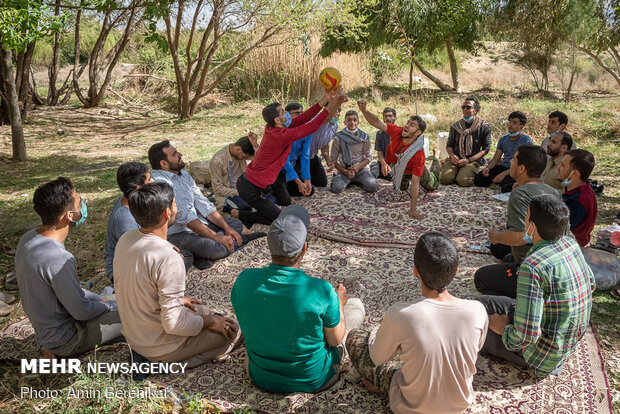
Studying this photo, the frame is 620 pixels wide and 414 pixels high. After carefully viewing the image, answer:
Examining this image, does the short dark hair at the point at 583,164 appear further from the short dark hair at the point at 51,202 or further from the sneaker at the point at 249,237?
the short dark hair at the point at 51,202

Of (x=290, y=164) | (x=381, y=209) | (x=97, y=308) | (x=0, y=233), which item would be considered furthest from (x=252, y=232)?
(x=0, y=233)

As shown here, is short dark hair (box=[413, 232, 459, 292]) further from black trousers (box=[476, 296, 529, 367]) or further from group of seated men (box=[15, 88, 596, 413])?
black trousers (box=[476, 296, 529, 367])

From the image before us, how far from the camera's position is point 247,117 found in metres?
13.1

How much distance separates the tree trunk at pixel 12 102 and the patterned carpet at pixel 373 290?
617 cm

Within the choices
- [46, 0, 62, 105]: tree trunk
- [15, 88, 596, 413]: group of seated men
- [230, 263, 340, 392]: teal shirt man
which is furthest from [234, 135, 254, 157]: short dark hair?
[46, 0, 62, 105]: tree trunk

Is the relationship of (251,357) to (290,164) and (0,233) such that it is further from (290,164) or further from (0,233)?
(0,233)

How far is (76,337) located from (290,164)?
3503 millimetres

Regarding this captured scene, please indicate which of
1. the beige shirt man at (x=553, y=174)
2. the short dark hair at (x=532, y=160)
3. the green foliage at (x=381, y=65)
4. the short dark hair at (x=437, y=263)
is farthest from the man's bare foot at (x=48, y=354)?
the green foliage at (x=381, y=65)

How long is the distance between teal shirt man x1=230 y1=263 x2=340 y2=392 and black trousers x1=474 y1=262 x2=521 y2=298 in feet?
5.98

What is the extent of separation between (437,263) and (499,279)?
1762mm

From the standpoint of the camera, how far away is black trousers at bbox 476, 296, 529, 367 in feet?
9.80

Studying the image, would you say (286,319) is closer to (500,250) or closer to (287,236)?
(287,236)

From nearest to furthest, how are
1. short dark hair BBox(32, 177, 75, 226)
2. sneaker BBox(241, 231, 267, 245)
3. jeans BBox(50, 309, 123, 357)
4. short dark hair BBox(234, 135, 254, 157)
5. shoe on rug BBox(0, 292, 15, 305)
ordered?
short dark hair BBox(32, 177, 75, 226) < jeans BBox(50, 309, 123, 357) < shoe on rug BBox(0, 292, 15, 305) < sneaker BBox(241, 231, 267, 245) < short dark hair BBox(234, 135, 254, 157)

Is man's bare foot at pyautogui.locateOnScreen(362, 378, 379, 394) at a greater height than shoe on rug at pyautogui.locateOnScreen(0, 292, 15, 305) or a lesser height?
greater
